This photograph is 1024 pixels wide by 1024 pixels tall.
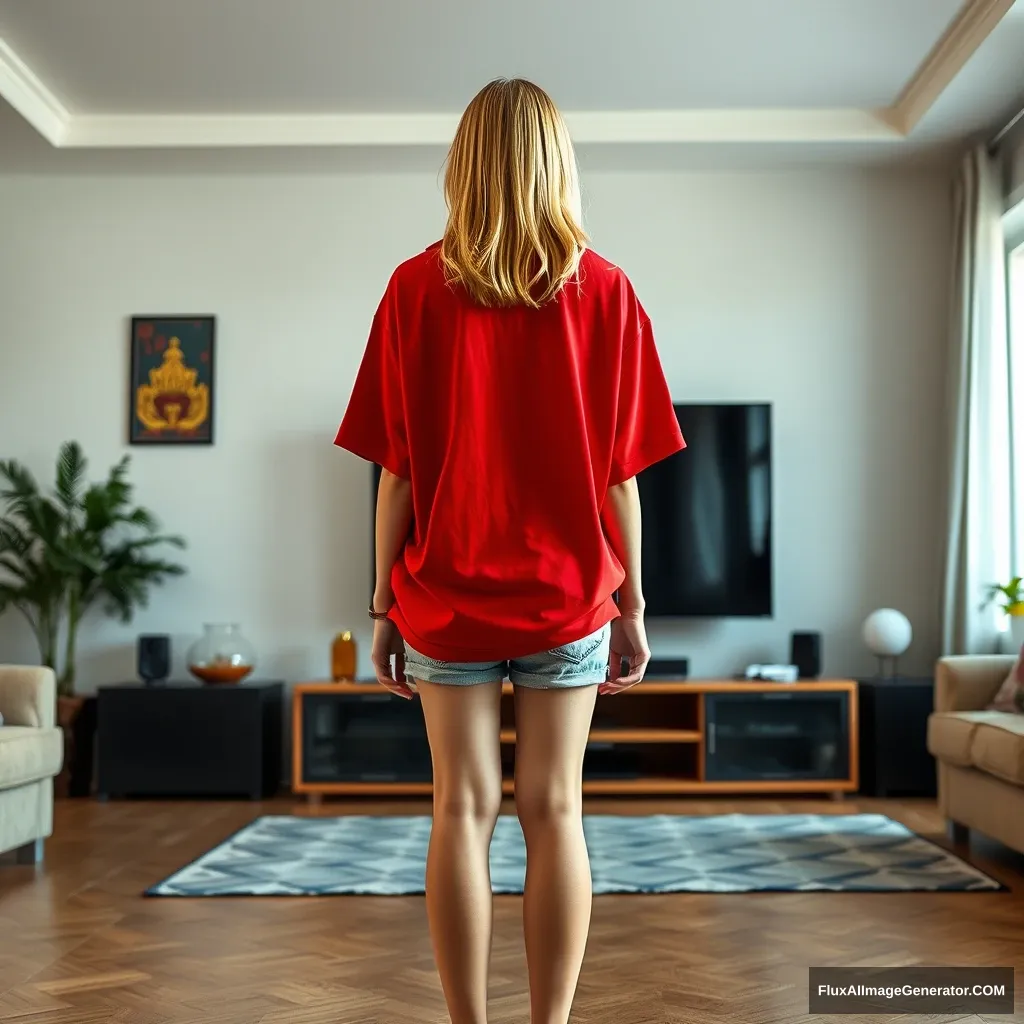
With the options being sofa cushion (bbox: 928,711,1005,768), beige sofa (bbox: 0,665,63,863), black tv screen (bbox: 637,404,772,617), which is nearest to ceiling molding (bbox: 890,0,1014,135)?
black tv screen (bbox: 637,404,772,617)

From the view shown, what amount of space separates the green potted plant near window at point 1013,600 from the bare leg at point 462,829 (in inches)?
145

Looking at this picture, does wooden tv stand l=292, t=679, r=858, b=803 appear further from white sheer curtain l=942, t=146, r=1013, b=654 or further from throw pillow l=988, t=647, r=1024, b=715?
throw pillow l=988, t=647, r=1024, b=715

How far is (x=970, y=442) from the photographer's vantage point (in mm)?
5008

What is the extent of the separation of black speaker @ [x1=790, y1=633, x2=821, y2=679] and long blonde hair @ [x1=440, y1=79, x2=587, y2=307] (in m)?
3.81

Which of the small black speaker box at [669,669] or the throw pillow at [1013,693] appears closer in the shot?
the throw pillow at [1013,693]

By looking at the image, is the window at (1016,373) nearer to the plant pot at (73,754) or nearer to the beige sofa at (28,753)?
the beige sofa at (28,753)

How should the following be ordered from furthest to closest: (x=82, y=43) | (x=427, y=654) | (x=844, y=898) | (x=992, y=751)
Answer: (x=82, y=43) → (x=992, y=751) → (x=844, y=898) → (x=427, y=654)

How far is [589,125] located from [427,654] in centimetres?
403

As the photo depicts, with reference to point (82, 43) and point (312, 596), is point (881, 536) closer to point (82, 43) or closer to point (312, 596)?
point (312, 596)

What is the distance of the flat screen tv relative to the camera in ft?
17.1

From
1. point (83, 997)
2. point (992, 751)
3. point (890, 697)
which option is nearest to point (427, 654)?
point (83, 997)

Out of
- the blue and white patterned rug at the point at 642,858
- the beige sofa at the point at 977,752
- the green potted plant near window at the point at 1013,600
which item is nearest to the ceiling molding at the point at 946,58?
the green potted plant near window at the point at 1013,600

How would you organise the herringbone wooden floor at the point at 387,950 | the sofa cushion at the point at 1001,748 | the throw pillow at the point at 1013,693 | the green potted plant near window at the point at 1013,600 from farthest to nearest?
1. the green potted plant near window at the point at 1013,600
2. the throw pillow at the point at 1013,693
3. the sofa cushion at the point at 1001,748
4. the herringbone wooden floor at the point at 387,950

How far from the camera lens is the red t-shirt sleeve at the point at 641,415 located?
5.31ft
